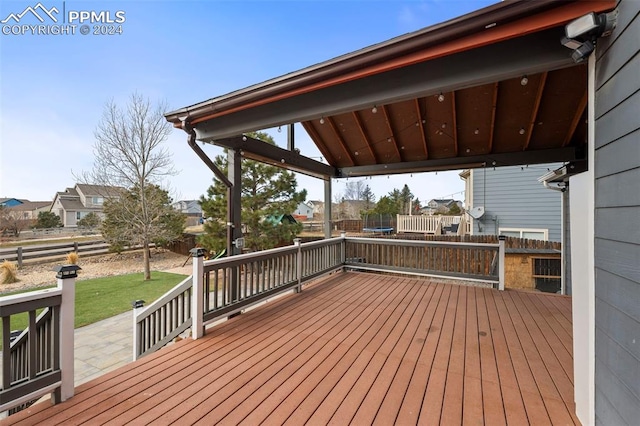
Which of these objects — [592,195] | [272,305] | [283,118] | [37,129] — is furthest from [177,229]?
[592,195]

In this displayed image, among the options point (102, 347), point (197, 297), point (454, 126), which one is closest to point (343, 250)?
point (454, 126)

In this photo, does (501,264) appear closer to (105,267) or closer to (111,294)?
(111,294)

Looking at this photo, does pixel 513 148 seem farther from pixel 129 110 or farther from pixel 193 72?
pixel 129 110

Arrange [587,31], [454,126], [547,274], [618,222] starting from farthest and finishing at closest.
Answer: [547,274]
[454,126]
[587,31]
[618,222]

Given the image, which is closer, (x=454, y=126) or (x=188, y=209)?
(x=454, y=126)

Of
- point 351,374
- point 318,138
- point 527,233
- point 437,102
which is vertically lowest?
point 351,374

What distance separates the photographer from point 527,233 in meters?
8.98

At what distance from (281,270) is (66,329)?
2.77 m

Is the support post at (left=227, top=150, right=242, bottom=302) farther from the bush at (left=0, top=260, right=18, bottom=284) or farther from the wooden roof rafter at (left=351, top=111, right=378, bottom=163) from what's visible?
the bush at (left=0, top=260, right=18, bottom=284)

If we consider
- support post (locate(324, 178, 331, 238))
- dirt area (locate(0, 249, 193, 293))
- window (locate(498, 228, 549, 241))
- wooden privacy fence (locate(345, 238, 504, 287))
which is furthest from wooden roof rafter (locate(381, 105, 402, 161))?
dirt area (locate(0, 249, 193, 293))

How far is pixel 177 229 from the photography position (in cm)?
1414

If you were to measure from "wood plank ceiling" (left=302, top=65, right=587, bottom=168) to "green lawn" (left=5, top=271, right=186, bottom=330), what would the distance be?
697 centimetres

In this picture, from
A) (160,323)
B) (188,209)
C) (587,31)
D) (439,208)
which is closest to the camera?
(587,31)

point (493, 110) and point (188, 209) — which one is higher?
point (493, 110)
